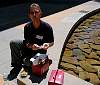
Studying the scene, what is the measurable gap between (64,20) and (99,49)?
3.20 metres

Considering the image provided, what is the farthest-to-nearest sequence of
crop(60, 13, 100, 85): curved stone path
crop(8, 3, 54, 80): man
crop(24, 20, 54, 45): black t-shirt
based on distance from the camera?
1. crop(60, 13, 100, 85): curved stone path
2. crop(24, 20, 54, 45): black t-shirt
3. crop(8, 3, 54, 80): man

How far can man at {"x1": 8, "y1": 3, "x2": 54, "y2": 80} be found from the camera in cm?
484

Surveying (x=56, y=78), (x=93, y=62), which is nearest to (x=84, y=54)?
(x=93, y=62)

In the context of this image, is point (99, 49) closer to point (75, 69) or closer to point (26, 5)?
point (75, 69)

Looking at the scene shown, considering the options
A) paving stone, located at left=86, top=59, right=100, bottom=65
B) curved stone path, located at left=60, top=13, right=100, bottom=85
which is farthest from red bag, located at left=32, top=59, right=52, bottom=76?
paving stone, located at left=86, top=59, right=100, bottom=65

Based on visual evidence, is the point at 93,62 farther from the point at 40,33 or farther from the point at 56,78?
the point at 56,78

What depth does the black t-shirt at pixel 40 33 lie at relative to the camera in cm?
501

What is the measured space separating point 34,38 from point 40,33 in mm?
152

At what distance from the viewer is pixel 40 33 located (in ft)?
16.5

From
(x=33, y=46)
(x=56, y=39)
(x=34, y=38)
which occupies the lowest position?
(x=56, y=39)

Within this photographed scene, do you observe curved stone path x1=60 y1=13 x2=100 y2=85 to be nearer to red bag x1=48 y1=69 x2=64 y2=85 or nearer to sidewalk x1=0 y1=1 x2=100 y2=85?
sidewalk x1=0 y1=1 x2=100 y2=85

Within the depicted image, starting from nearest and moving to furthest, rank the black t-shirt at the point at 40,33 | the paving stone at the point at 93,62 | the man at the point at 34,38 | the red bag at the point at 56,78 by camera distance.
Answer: the red bag at the point at 56,78, the man at the point at 34,38, the black t-shirt at the point at 40,33, the paving stone at the point at 93,62

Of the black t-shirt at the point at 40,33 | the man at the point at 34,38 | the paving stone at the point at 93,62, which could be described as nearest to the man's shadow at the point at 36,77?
the man at the point at 34,38

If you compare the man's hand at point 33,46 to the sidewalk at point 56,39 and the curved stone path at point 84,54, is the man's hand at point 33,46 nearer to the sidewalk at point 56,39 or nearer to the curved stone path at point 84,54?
the sidewalk at point 56,39
